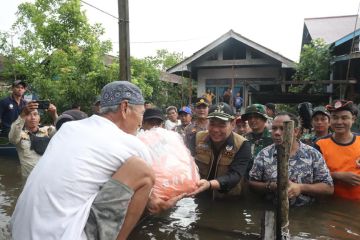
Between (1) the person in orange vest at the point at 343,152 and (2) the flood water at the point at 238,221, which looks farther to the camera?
(1) the person in orange vest at the point at 343,152

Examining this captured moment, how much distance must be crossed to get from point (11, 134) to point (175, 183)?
7.65 ft

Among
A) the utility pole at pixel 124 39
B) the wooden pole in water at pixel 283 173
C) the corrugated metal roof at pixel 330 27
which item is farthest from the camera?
the corrugated metal roof at pixel 330 27

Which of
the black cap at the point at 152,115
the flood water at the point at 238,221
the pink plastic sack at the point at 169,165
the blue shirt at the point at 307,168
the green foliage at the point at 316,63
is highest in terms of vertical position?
the green foliage at the point at 316,63

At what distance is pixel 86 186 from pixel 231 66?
14424mm

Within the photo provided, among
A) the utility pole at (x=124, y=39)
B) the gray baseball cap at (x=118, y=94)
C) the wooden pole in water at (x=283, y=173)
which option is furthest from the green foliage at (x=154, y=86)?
the gray baseball cap at (x=118, y=94)

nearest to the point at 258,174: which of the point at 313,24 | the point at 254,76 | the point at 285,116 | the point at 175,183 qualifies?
the point at 285,116

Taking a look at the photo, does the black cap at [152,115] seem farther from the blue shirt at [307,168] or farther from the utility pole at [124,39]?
the utility pole at [124,39]

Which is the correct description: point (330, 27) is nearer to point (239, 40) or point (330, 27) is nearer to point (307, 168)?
point (239, 40)

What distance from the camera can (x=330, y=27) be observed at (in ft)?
55.1

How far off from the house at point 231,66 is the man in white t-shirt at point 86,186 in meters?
12.7

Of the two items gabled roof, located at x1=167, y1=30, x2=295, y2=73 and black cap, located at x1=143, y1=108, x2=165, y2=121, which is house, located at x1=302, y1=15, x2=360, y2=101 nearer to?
gabled roof, located at x1=167, y1=30, x2=295, y2=73

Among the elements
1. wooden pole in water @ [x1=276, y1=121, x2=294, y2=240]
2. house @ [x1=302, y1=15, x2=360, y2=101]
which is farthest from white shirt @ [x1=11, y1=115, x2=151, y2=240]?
house @ [x1=302, y1=15, x2=360, y2=101]

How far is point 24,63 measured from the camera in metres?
14.1

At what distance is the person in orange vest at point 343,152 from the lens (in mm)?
3881
